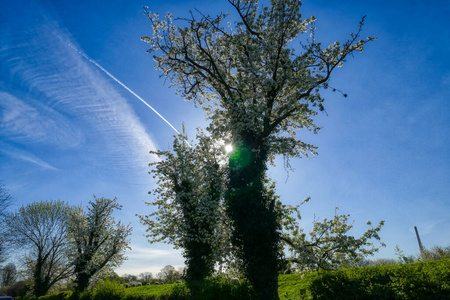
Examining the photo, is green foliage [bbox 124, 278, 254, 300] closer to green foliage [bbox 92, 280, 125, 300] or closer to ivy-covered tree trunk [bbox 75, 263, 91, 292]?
green foliage [bbox 92, 280, 125, 300]

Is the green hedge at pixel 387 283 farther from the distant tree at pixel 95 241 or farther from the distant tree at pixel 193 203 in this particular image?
the distant tree at pixel 95 241

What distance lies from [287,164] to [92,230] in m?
31.6

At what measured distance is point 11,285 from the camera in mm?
60094

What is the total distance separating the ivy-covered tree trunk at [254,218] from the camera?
40.1 ft

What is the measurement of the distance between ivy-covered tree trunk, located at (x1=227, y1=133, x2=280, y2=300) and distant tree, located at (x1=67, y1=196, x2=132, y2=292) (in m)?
28.0

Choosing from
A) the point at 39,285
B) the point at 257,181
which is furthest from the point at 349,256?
the point at 39,285

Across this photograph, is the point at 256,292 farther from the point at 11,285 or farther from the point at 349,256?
the point at 11,285

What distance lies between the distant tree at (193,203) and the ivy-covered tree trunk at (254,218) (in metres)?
2.17

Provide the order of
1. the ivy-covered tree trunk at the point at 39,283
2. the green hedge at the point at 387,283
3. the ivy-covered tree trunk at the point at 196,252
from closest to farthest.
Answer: the green hedge at the point at 387,283
the ivy-covered tree trunk at the point at 196,252
the ivy-covered tree trunk at the point at 39,283

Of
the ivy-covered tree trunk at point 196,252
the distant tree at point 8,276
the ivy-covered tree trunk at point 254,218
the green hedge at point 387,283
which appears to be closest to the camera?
the green hedge at point 387,283

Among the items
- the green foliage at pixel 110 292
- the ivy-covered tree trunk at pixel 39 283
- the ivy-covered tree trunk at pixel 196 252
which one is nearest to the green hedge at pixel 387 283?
the ivy-covered tree trunk at pixel 196 252

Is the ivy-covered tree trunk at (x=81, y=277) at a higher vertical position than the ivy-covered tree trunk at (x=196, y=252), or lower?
→ lower

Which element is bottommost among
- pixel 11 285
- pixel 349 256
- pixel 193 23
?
pixel 11 285

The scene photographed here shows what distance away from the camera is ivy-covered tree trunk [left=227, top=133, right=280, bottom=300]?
12.2 m
